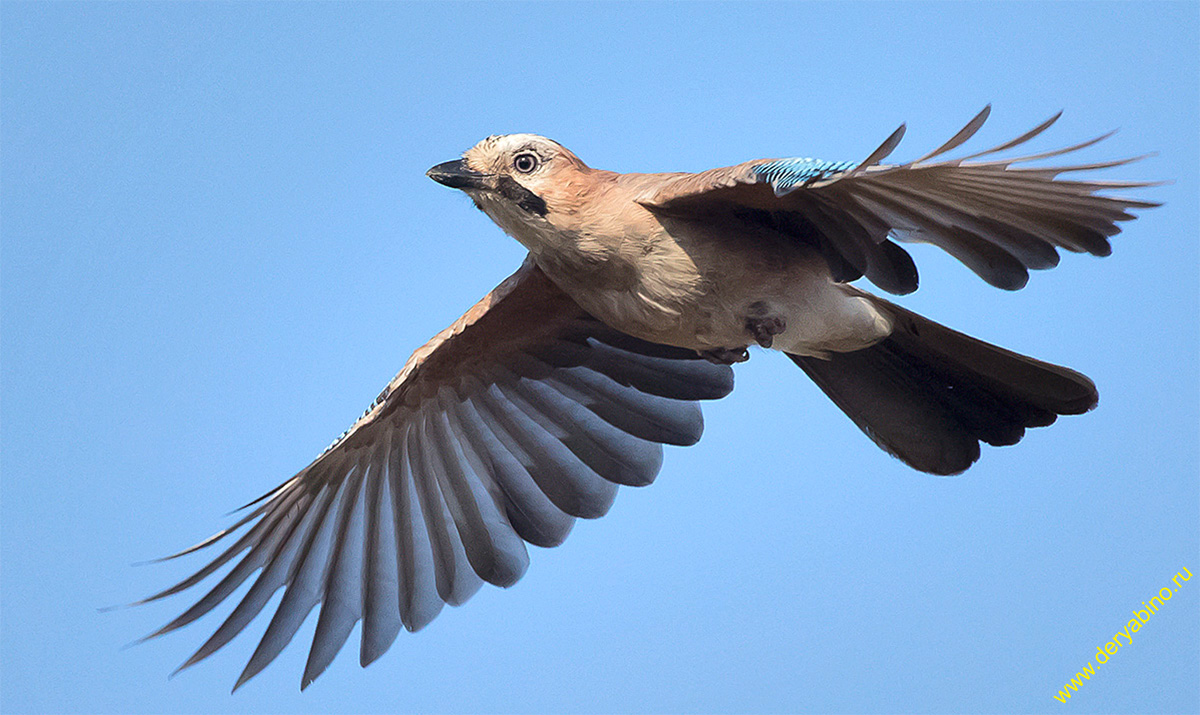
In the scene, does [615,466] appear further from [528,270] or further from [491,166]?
[491,166]

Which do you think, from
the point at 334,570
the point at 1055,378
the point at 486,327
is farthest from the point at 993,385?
the point at 334,570

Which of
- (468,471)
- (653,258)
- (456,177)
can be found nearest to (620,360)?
(468,471)

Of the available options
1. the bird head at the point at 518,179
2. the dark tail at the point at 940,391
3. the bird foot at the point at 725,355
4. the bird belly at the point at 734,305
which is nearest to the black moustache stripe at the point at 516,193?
the bird head at the point at 518,179

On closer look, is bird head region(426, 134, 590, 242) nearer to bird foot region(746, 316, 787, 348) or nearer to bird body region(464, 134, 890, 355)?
bird body region(464, 134, 890, 355)

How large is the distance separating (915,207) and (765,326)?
97 cm

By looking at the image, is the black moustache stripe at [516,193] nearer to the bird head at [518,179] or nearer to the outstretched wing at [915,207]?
the bird head at [518,179]

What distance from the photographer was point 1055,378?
5.38 m

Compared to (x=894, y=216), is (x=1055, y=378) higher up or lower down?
lower down

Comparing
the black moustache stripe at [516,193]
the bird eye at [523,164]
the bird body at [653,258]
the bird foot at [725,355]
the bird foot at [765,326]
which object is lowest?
the bird foot at [765,326]

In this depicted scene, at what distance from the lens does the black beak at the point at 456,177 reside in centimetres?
514

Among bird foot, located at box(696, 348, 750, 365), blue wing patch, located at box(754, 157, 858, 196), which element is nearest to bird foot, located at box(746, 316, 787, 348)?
bird foot, located at box(696, 348, 750, 365)

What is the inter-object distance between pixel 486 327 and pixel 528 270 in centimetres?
45

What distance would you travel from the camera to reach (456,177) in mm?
5160

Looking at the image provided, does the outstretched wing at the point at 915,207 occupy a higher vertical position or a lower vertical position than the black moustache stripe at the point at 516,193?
lower
